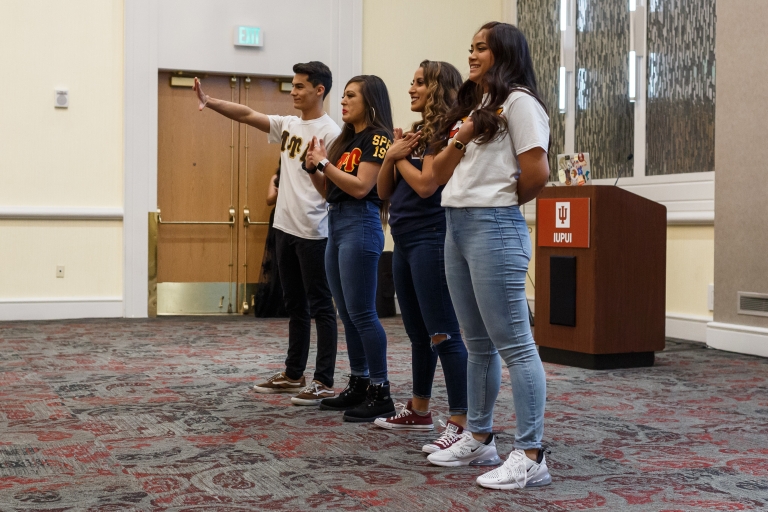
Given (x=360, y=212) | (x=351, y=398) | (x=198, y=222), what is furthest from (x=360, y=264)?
(x=198, y=222)

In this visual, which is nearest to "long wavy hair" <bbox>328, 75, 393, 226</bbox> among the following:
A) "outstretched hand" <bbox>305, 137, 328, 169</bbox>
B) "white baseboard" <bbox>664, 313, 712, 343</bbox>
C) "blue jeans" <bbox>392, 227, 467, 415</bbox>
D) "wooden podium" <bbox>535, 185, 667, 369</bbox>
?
"outstretched hand" <bbox>305, 137, 328, 169</bbox>

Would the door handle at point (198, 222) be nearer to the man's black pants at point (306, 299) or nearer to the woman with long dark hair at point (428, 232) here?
the man's black pants at point (306, 299)

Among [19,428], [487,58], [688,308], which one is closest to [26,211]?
[19,428]

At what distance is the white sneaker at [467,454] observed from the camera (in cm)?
277

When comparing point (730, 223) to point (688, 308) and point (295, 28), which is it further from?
point (295, 28)

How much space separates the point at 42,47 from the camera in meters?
7.36

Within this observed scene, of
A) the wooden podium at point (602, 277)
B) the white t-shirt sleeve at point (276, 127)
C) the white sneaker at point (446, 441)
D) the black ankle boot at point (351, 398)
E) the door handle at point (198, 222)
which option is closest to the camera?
the white sneaker at point (446, 441)

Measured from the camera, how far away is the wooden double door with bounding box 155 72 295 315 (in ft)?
25.7

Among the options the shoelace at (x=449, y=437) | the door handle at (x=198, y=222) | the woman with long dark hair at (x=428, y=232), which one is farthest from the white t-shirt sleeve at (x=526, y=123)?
the door handle at (x=198, y=222)

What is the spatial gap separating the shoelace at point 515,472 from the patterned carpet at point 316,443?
4 centimetres

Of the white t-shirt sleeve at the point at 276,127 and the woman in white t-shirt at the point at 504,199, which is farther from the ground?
the white t-shirt sleeve at the point at 276,127

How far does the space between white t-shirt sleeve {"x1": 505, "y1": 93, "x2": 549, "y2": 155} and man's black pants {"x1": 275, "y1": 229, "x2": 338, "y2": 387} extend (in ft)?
4.93

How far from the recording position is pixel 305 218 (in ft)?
12.4

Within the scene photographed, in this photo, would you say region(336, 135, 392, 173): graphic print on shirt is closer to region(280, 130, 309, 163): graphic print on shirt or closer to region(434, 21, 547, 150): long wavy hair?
region(280, 130, 309, 163): graphic print on shirt
